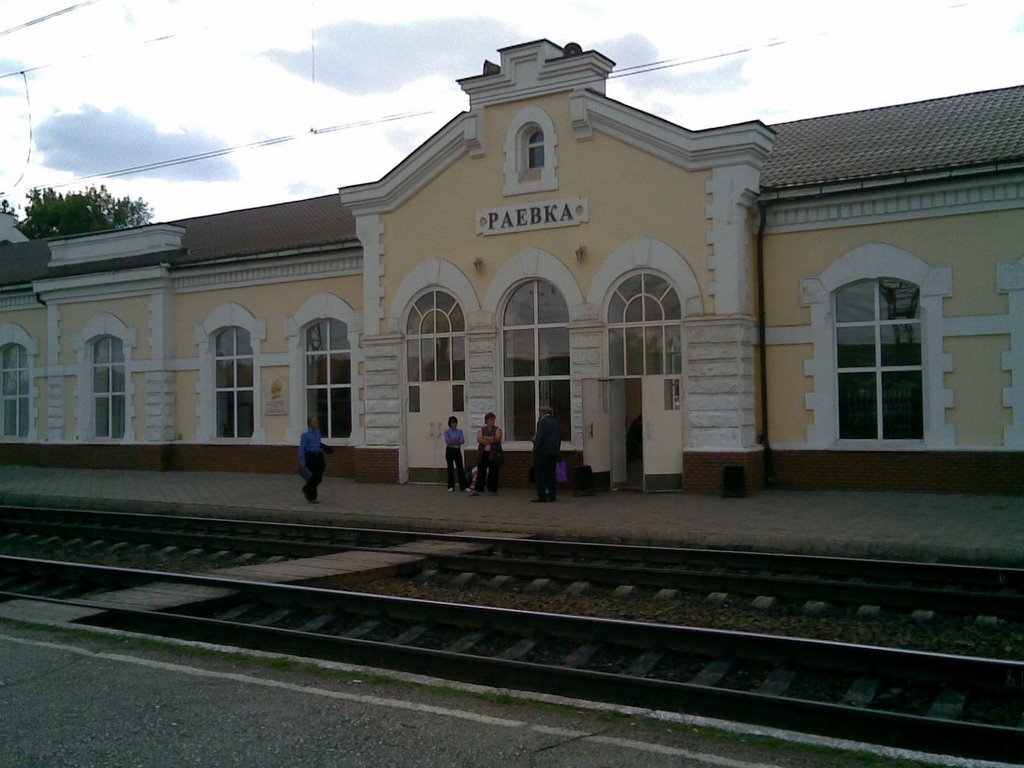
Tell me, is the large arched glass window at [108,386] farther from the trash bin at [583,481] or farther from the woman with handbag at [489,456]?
the trash bin at [583,481]

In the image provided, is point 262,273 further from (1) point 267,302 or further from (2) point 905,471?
(2) point 905,471

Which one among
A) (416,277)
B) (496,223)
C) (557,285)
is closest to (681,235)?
(557,285)

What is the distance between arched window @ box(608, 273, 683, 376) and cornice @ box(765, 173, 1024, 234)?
2.37 meters

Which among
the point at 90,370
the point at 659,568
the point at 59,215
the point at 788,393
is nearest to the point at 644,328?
the point at 788,393

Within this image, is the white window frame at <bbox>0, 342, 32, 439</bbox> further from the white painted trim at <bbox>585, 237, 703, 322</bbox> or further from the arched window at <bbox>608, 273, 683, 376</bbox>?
the arched window at <bbox>608, 273, 683, 376</bbox>

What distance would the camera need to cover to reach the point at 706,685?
6.71 meters

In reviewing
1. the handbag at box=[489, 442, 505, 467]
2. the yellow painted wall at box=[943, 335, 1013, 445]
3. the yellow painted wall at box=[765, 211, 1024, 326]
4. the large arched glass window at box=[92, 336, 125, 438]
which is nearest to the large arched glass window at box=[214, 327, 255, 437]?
the large arched glass window at box=[92, 336, 125, 438]

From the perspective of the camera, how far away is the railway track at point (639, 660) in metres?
5.82

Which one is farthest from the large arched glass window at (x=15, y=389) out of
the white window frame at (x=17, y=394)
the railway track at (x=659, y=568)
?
the railway track at (x=659, y=568)

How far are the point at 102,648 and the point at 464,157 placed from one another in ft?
47.2

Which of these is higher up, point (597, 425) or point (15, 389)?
point (15, 389)

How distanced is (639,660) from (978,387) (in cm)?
1132

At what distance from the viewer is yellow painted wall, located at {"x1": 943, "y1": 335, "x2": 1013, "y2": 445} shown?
634 inches

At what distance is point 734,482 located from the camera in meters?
16.9
